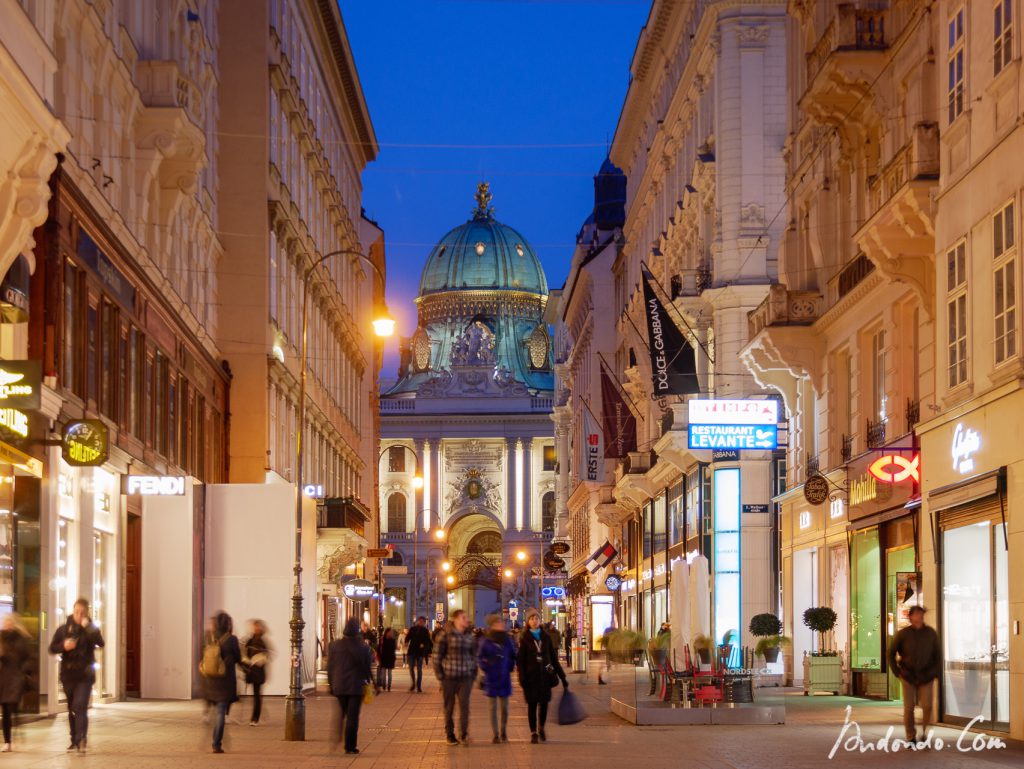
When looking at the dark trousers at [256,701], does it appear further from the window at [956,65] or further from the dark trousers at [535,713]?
the window at [956,65]

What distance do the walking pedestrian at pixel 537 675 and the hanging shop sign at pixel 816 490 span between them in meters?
10.9

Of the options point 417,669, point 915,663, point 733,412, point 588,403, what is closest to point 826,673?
point 733,412

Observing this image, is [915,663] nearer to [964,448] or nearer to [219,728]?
[964,448]

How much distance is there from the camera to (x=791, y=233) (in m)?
39.2

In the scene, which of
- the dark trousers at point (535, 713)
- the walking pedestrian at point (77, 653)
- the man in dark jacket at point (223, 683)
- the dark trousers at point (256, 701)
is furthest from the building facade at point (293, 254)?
the walking pedestrian at point (77, 653)

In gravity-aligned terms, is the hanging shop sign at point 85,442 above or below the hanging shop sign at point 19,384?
below

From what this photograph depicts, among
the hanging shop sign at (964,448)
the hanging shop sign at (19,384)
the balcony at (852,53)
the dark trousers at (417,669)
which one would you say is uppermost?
the balcony at (852,53)

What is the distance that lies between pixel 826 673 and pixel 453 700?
45.1ft

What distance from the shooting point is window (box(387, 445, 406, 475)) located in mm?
149000

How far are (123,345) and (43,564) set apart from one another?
7936 millimetres

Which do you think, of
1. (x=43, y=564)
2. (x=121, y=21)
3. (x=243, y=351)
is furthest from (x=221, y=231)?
(x=43, y=564)

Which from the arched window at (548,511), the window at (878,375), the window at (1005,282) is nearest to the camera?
the window at (1005,282)

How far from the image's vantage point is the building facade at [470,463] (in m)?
144

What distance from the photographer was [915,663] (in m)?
20.0
